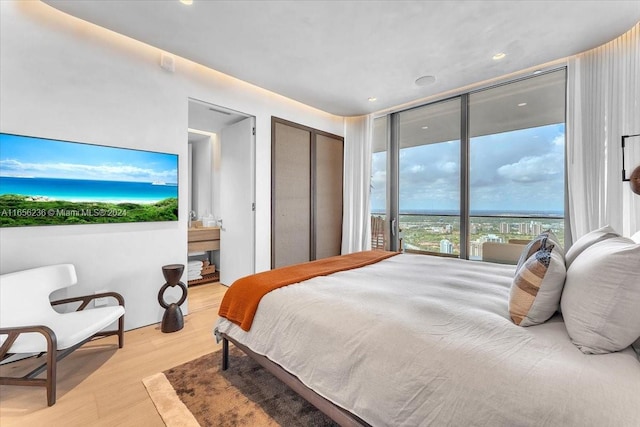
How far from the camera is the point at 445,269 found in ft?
7.36

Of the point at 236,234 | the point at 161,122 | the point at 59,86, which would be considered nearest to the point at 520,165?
the point at 236,234

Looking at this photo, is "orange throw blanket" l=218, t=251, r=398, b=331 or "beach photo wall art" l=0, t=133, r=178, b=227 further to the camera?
"beach photo wall art" l=0, t=133, r=178, b=227

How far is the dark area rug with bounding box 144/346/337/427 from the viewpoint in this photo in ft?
5.06

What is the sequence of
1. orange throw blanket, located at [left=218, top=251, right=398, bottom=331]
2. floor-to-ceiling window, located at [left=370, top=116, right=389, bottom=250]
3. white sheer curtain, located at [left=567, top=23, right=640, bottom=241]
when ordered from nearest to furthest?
orange throw blanket, located at [left=218, top=251, right=398, bottom=331]
white sheer curtain, located at [left=567, top=23, right=640, bottom=241]
floor-to-ceiling window, located at [left=370, top=116, right=389, bottom=250]

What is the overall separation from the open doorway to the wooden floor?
1399mm

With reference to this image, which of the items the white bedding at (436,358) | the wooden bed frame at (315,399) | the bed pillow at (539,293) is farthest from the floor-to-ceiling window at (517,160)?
the wooden bed frame at (315,399)

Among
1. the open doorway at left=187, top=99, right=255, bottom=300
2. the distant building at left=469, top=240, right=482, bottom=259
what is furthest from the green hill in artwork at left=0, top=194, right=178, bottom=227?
the distant building at left=469, top=240, right=482, bottom=259

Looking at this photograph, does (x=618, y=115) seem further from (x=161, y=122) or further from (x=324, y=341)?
(x=161, y=122)

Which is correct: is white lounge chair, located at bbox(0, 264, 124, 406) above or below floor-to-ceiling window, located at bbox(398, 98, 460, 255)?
below

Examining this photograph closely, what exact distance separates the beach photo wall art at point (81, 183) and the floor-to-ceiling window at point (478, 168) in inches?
127

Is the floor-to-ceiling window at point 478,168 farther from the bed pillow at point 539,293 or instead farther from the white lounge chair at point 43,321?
the white lounge chair at point 43,321

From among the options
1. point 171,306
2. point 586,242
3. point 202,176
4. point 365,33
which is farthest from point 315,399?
point 202,176

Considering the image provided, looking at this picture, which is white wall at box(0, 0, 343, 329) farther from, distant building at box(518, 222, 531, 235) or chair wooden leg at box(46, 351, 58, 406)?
distant building at box(518, 222, 531, 235)

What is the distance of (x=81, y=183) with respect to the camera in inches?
94.8
